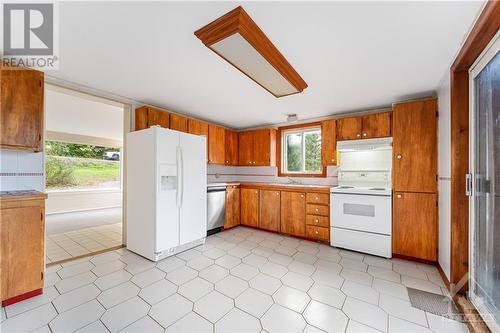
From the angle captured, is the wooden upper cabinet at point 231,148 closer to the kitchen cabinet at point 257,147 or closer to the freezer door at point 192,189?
the kitchen cabinet at point 257,147

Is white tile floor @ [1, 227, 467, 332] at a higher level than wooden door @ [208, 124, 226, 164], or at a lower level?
lower

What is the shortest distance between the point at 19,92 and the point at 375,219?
436 cm

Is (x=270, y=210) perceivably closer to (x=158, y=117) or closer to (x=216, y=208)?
(x=216, y=208)

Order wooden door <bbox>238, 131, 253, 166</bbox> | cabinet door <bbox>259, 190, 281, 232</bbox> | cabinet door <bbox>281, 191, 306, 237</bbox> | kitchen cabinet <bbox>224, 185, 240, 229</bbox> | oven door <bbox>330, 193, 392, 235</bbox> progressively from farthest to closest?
wooden door <bbox>238, 131, 253, 166</bbox> < kitchen cabinet <bbox>224, 185, 240, 229</bbox> < cabinet door <bbox>259, 190, 281, 232</bbox> < cabinet door <bbox>281, 191, 306, 237</bbox> < oven door <bbox>330, 193, 392, 235</bbox>

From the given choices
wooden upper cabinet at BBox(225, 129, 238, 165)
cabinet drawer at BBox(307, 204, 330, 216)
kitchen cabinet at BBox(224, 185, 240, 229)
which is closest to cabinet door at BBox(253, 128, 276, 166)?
wooden upper cabinet at BBox(225, 129, 238, 165)

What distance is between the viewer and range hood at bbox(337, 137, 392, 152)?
122 inches

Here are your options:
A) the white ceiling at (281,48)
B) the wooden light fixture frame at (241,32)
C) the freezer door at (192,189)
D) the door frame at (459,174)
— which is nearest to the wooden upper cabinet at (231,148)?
the freezer door at (192,189)

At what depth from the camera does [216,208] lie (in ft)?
12.9

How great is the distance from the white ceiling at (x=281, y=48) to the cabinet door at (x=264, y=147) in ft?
4.50

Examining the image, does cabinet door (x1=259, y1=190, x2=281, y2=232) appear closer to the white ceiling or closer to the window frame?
the window frame

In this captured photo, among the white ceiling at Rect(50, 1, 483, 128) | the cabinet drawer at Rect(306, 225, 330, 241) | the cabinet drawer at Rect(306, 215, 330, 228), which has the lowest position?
the cabinet drawer at Rect(306, 225, 330, 241)

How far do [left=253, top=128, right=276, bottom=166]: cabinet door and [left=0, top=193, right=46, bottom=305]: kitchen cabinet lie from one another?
11.3ft

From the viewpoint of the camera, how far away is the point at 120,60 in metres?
2.06

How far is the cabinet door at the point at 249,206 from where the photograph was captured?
13.9 ft
